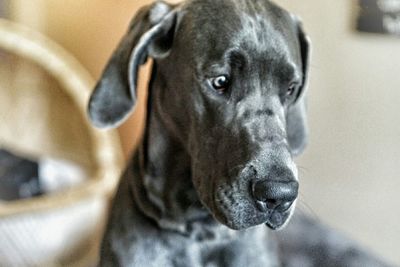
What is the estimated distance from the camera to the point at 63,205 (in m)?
2.16

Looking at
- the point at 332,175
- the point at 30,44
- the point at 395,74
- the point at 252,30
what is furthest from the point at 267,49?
the point at 30,44

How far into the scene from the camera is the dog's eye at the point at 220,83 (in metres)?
1.33

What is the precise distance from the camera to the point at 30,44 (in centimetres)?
232

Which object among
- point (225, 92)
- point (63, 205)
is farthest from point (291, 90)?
point (63, 205)

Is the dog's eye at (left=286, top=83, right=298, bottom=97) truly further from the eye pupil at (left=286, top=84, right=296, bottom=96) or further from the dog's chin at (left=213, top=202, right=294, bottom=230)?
the dog's chin at (left=213, top=202, right=294, bottom=230)

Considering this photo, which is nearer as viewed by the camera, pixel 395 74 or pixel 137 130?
pixel 395 74

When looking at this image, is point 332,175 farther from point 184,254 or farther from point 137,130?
point 184,254

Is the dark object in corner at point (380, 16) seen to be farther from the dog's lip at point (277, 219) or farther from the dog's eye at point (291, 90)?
the dog's lip at point (277, 219)

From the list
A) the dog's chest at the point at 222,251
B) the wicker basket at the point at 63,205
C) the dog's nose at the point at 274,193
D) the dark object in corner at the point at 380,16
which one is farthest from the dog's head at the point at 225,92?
the wicker basket at the point at 63,205

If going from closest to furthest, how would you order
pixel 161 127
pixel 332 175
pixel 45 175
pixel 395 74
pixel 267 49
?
pixel 267 49 < pixel 161 127 < pixel 395 74 < pixel 332 175 < pixel 45 175

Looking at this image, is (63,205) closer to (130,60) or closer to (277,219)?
(130,60)

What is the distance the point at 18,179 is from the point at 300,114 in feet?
3.82

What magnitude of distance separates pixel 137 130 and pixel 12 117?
0.42 meters

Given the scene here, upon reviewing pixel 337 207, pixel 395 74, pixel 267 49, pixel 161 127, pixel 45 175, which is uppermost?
pixel 267 49
